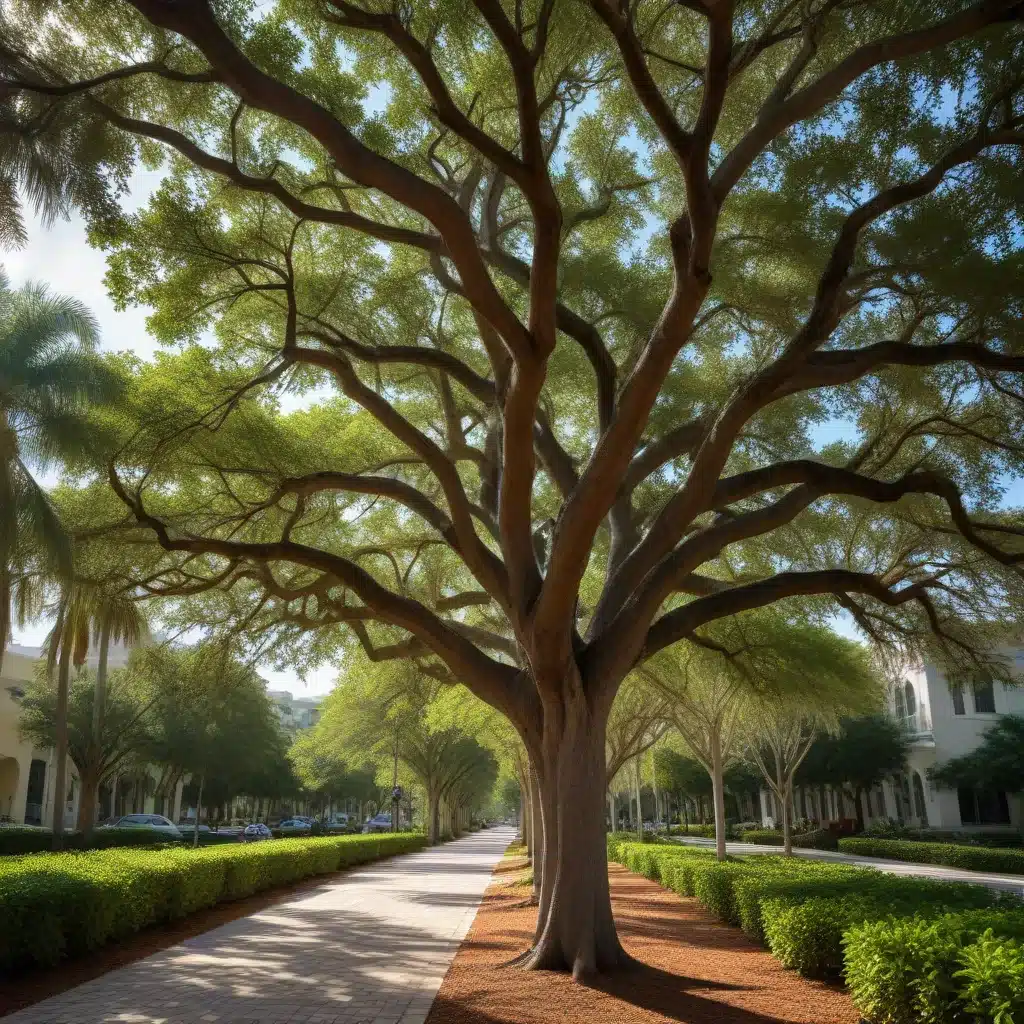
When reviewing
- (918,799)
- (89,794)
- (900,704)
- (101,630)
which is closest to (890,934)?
(101,630)

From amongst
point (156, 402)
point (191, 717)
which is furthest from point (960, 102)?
point (191, 717)

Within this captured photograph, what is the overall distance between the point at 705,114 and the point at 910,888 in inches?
324

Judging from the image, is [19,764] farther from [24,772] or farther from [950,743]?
[950,743]

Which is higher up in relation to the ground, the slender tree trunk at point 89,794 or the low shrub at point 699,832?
the slender tree trunk at point 89,794

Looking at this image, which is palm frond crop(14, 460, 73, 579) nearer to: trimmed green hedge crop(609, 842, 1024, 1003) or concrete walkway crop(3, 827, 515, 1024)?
concrete walkway crop(3, 827, 515, 1024)

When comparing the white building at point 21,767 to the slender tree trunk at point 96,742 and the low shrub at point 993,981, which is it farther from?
the low shrub at point 993,981

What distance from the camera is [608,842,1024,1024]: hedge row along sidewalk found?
5352 millimetres

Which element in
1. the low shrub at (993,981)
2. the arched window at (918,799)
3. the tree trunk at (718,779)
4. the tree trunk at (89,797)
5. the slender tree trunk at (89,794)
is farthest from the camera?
the arched window at (918,799)

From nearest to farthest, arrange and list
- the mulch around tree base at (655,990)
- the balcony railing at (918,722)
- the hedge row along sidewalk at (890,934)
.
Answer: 1. the hedge row along sidewalk at (890,934)
2. the mulch around tree base at (655,990)
3. the balcony railing at (918,722)

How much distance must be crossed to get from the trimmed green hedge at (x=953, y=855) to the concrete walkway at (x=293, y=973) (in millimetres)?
19029

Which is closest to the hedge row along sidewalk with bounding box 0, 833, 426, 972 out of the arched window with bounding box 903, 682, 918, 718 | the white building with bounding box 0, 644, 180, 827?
the white building with bounding box 0, 644, 180, 827

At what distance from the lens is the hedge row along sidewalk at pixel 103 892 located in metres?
9.12

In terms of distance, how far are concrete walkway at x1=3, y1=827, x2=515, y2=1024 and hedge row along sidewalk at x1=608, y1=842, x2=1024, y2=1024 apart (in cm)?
365

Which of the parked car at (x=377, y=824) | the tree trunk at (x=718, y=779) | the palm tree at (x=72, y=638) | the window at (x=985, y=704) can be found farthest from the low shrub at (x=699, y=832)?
the palm tree at (x=72, y=638)
